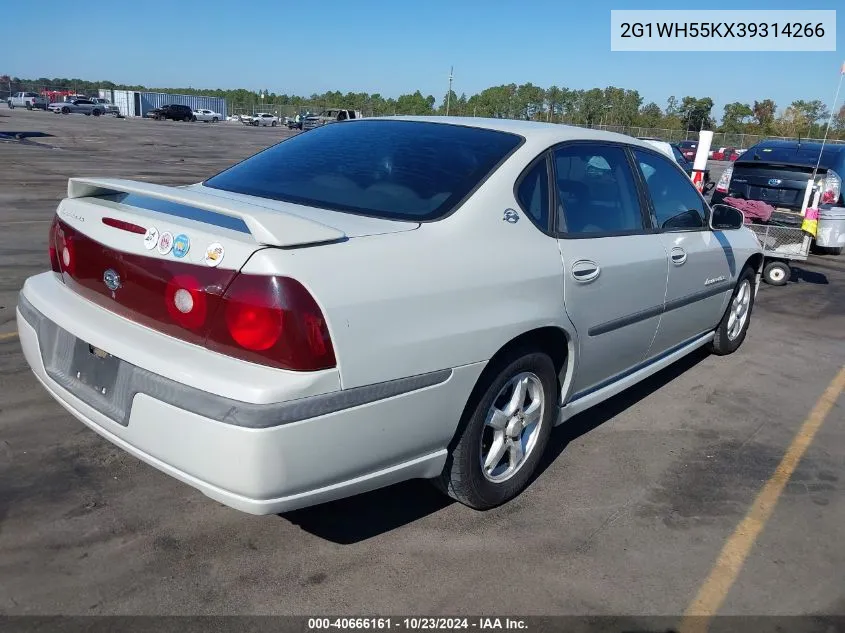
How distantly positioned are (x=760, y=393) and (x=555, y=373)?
247 centimetres

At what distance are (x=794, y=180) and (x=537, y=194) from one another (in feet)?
25.7

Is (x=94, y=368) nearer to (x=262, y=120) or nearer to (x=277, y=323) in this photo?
(x=277, y=323)

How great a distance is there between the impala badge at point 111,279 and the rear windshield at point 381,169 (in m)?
0.76

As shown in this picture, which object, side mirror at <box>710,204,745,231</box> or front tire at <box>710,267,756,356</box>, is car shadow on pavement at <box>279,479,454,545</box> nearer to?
side mirror at <box>710,204,745,231</box>

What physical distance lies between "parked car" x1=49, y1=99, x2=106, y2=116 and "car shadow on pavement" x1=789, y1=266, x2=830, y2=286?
5944cm

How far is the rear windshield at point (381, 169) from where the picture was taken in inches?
116

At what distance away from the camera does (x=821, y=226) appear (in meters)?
8.89

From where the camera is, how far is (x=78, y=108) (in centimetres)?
5741

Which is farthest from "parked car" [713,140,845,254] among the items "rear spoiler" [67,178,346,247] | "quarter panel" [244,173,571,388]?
"rear spoiler" [67,178,346,247]

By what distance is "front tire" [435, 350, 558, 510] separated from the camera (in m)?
2.88

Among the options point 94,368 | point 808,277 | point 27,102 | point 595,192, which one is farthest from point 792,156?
point 27,102

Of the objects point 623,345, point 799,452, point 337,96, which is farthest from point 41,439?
point 337,96

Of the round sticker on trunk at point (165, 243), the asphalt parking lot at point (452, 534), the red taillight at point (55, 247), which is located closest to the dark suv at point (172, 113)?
the asphalt parking lot at point (452, 534)

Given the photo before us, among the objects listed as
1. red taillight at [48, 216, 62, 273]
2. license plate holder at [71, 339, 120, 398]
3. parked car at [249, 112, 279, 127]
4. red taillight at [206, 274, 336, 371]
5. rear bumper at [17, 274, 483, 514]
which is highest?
parked car at [249, 112, 279, 127]
